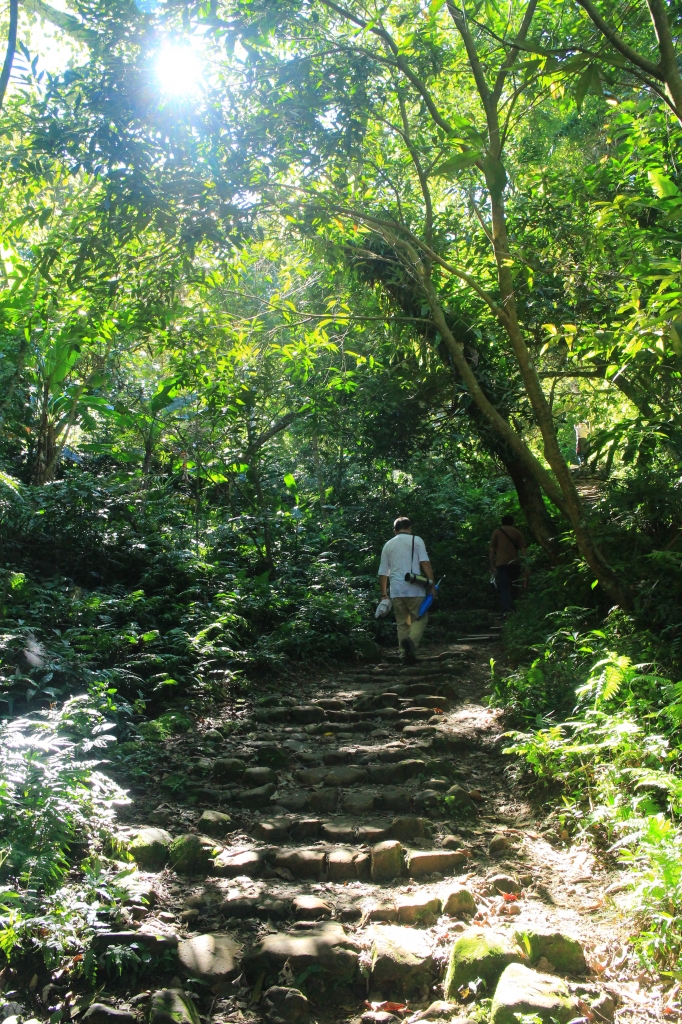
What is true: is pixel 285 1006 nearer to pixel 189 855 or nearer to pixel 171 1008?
pixel 171 1008

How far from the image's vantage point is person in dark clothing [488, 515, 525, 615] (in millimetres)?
11492

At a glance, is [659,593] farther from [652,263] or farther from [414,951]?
[414,951]

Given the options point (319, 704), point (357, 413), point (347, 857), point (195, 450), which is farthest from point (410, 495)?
point (347, 857)

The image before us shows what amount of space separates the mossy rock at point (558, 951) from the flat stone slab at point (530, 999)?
0.20 m

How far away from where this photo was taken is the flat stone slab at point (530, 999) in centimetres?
286

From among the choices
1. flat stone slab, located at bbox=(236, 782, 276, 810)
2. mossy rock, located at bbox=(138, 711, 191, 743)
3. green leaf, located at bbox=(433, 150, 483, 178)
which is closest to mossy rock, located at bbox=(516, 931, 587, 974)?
flat stone slab, located at bbox=(236, 782, 276, 810)

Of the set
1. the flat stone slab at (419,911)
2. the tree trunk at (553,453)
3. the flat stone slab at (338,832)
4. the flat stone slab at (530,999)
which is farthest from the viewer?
the tree trunk at (553,453)

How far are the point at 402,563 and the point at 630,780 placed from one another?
17.0 feet

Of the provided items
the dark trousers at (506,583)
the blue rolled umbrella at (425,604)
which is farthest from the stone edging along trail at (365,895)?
the dark trousers at (506,583)

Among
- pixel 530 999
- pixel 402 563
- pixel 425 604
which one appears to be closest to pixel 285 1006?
pixel 530 999

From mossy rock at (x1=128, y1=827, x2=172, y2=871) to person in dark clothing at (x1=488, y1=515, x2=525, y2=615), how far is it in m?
7.86

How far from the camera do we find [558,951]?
332cm

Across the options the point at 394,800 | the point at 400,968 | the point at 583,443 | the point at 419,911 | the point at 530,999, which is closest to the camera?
the point at 530,999

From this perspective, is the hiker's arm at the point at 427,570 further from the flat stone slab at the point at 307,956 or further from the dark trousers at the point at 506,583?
the flat stone slab at the point at 307,956
